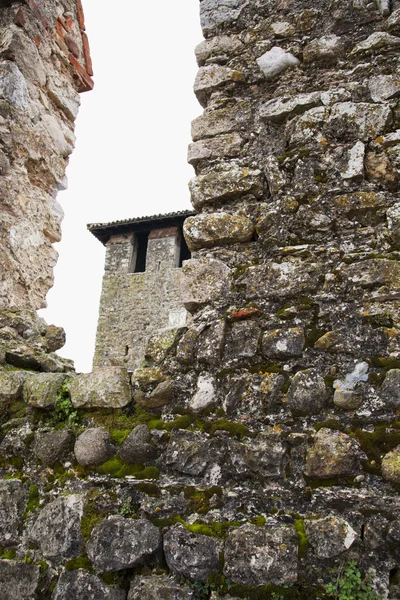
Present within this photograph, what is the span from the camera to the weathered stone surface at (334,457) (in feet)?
5.82

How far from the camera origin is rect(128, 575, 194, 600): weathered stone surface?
1.71 m

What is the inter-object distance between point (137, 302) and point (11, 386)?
12143mm

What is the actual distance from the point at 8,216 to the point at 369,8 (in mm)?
2374

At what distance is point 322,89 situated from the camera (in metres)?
2.55

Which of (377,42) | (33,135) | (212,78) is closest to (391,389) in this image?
(377,42)

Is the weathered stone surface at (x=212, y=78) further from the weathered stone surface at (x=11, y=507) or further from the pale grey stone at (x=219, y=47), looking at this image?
the weathered stone surface at (x=11, y=507)

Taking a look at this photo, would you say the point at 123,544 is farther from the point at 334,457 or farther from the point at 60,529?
the point at 334,457

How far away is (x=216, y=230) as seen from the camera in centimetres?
243

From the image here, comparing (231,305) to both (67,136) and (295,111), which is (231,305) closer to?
(295,111)

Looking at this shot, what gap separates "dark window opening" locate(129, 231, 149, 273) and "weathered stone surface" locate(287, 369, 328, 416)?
44.3 ft

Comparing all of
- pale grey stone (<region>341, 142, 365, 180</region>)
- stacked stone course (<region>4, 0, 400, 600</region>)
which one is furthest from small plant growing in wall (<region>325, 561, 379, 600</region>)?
pale grey stone (<region>341, 142, 365, 180</region>)

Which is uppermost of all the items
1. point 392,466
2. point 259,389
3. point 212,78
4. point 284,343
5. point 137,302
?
point 137,302

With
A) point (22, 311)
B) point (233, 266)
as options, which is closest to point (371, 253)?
Result: point (233, 266)

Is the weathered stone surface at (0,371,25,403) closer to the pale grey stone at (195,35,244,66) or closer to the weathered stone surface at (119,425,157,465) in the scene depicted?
the weathered stone surface at (119,425,157,465)
